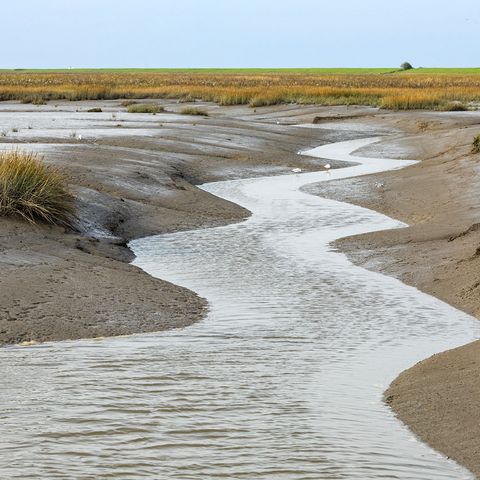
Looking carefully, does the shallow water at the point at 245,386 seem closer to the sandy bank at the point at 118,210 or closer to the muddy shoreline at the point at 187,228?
the muddy shoreline at the point at 187,228

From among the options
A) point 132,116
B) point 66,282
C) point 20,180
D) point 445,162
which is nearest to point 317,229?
point 20,180

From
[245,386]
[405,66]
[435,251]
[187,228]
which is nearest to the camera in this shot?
[245,386]

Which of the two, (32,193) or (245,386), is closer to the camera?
(245,386)

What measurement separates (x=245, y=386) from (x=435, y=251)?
6985 millimetres

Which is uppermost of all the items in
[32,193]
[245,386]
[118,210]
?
[32,193]

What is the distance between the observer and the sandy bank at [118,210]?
11234 mm

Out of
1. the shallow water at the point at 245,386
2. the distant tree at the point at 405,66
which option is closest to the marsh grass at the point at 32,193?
the shallow water at the point at 245,386

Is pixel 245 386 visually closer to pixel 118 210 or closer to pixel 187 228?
pixel 187 228

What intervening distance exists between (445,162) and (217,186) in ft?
18.2

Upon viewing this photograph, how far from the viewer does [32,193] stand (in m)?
15.0

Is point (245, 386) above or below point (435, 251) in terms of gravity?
below

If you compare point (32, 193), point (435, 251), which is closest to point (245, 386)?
point (435, 251)

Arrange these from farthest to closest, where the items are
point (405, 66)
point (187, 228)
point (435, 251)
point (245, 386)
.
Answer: point (405, 66)
point (187, 228)
point (435, 251)
point (245, 386)

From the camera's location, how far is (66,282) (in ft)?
40.0
